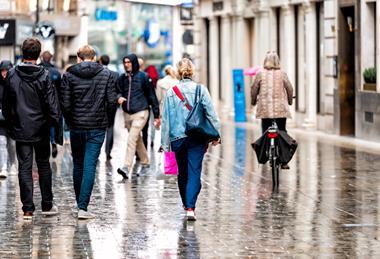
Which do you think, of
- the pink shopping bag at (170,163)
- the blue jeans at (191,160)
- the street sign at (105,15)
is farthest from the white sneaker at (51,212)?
the street sign at (105,15)

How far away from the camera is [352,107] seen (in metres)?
30.1

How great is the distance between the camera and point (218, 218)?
49.0ft

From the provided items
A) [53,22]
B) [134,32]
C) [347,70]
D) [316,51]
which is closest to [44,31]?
[316,51]

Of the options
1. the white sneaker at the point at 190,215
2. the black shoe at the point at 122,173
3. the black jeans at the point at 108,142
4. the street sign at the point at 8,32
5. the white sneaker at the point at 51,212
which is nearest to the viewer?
the white sneaker at the point at 190,215

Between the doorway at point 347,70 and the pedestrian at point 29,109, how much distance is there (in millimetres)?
15805

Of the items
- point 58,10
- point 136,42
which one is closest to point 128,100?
point 58,10

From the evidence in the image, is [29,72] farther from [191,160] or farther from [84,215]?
[191,160]

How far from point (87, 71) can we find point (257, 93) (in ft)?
17.1

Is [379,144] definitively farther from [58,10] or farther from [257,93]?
[58,10]

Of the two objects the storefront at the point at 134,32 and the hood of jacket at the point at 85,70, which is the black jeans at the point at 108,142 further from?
the storefront at the point at 134,32

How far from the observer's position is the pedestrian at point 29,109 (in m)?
14.9

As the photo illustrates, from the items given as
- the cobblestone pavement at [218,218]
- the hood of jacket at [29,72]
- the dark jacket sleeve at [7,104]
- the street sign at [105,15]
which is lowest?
the cobblestone pavement at [218,218]

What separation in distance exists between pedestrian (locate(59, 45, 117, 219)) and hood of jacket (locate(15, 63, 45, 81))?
1.12 ft

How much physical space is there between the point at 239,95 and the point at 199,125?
2402 cm
